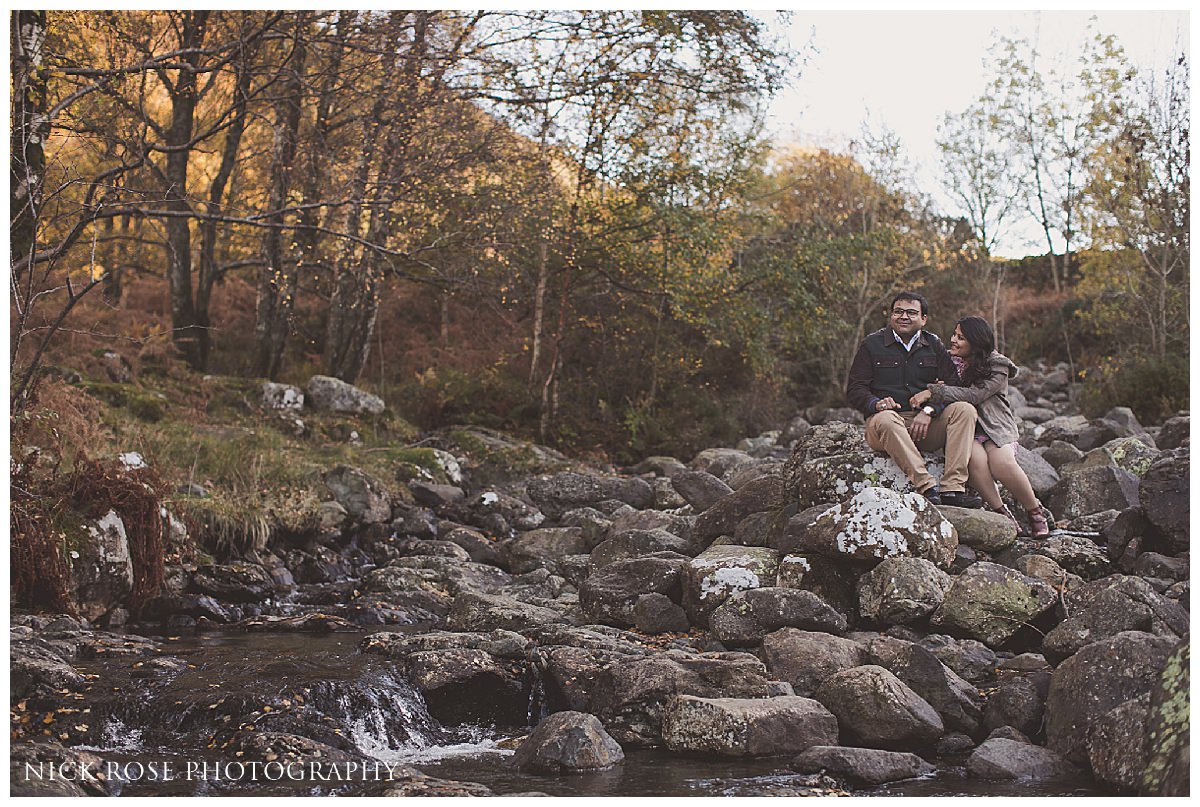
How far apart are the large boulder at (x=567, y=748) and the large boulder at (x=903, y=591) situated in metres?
2.49

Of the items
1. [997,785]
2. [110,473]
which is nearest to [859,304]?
[110,473]

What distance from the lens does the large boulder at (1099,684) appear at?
5.20 meters

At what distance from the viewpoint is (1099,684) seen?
5285 millimetres

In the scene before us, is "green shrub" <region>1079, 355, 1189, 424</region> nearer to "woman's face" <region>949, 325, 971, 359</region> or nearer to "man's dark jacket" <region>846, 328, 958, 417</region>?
"woman's face" <region>949, 325, 971, 359</region>

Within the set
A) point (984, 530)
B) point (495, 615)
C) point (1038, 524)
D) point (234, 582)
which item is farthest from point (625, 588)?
Answer: point (234, 582)

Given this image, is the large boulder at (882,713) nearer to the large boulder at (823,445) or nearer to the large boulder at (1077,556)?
the large boulder at (1077,556)

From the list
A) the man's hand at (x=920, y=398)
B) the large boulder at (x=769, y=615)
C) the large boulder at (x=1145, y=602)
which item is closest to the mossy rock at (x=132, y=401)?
the large boulder at (x=769, y=615)

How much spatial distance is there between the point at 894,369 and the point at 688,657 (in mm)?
3432

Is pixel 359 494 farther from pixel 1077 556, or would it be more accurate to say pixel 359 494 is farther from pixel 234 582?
pixel 1077 556

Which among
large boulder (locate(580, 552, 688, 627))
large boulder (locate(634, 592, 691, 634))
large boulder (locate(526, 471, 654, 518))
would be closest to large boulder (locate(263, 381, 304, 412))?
large boulder (locate(526, 471, 654, 518))

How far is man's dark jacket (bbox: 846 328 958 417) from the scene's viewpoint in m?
8.59

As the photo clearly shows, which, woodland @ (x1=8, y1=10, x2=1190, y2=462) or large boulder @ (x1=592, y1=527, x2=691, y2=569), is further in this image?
woodland @ (x1=8, y1=10, x2=1190, y2=462)

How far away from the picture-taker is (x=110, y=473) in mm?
8766

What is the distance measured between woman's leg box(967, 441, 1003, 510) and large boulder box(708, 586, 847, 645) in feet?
7.02
